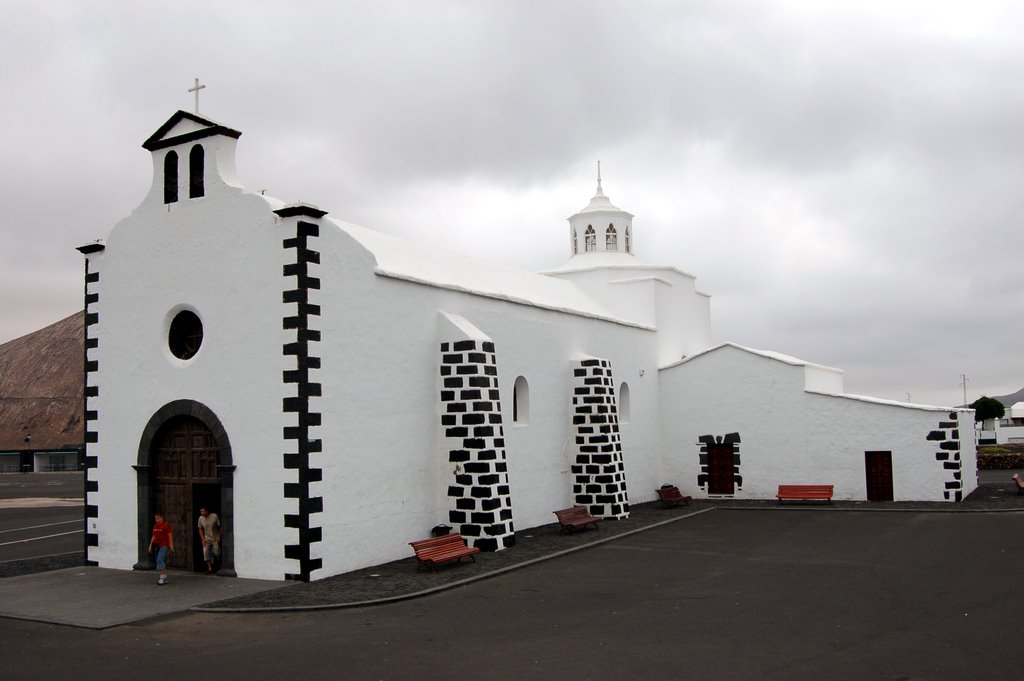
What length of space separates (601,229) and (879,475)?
1324cm

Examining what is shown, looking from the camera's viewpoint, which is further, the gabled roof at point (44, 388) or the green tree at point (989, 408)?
the gabled roof at point (44, 388)

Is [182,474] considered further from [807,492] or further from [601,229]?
[601,229]

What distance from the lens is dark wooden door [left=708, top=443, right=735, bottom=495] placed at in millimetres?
27219

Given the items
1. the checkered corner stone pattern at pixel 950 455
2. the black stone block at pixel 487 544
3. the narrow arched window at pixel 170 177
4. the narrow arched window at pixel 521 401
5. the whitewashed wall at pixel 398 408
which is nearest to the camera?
the whitewashed wall at pixel 398 408

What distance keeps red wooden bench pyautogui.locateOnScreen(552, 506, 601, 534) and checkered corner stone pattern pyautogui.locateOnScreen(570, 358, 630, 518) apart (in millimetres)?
1678

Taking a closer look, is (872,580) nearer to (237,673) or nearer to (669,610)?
(669,610)

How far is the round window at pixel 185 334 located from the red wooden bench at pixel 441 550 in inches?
220

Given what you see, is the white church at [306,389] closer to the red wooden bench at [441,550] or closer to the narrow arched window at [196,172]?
the narrow arched window at [196,172]

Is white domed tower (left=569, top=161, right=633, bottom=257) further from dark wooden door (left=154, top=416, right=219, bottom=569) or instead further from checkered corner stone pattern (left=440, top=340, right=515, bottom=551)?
dark wooden door (left=154, top=416, right=219, bottom=569)

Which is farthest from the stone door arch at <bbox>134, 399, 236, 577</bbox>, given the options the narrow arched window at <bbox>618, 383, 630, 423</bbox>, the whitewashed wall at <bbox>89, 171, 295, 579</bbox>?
the narrow arched window at <bbox>618, 383, 630, 423</bbox>

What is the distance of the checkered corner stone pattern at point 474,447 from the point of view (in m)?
17.3

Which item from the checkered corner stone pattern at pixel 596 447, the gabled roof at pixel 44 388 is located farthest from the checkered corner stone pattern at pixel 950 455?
the gabled roof at pixel 44 388

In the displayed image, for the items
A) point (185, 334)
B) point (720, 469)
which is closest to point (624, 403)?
point (720, 469)

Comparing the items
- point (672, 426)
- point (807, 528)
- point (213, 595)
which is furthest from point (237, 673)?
point (672, 426)
